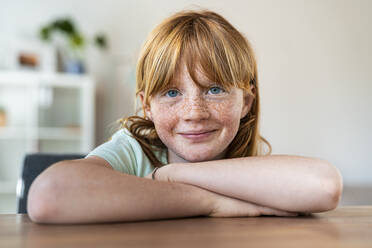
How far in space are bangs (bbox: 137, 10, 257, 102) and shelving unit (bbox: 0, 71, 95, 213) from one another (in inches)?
105

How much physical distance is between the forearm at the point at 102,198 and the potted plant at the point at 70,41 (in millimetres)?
3125

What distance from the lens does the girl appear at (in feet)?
1.86

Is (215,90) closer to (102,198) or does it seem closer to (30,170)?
(102,198)

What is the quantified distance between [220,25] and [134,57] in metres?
2.97

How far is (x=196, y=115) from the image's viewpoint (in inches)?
32.3

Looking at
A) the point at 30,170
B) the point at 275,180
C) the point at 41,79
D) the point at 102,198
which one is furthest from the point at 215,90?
the point at 41,79

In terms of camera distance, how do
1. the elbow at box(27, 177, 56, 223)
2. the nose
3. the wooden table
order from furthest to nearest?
the nose < the elbow at box(27, 177, 56, 223) < the wooden table

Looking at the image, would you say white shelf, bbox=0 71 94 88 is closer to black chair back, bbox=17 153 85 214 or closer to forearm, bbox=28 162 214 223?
black chair back, bbox=17 153 85 214

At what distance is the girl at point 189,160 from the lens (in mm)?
565

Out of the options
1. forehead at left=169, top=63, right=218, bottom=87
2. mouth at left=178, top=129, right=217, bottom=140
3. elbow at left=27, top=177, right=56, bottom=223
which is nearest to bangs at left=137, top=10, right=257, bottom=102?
forehead at left=169, top=63, right=218, bottom=87

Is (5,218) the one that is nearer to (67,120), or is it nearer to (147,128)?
(147,128)

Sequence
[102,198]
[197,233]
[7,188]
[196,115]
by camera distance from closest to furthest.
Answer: [197,233]
[102,198]
[196,115]
[7,188]

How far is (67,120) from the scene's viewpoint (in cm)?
355

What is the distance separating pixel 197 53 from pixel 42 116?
9.63 feet
